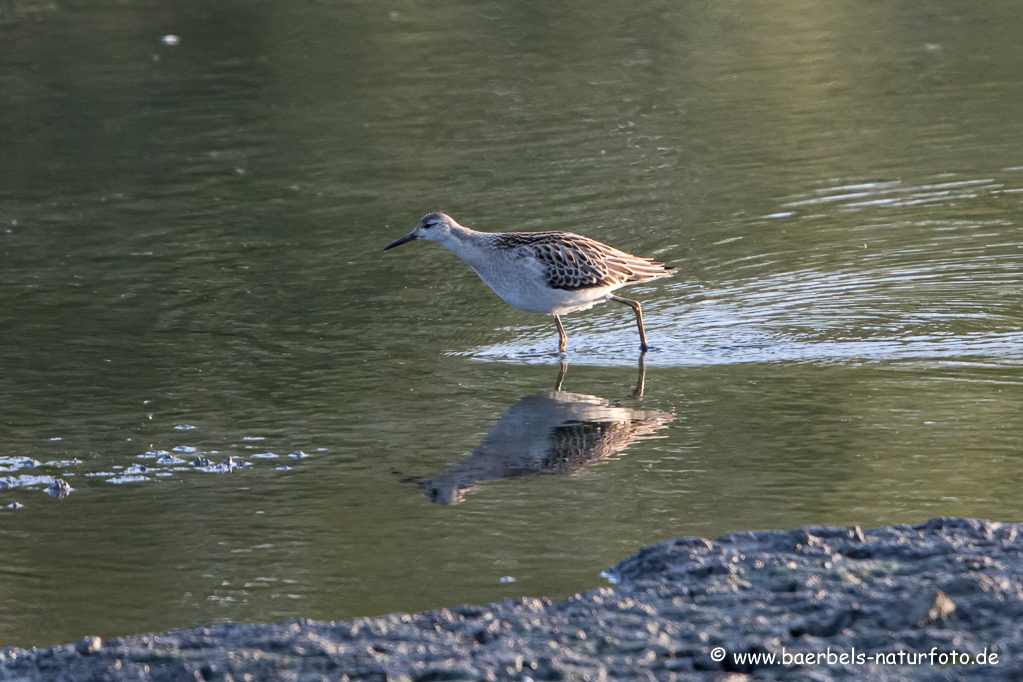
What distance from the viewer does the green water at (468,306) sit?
226 inches

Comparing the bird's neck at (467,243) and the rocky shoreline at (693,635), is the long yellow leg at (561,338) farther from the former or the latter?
the rocky shoreline at (693,635)

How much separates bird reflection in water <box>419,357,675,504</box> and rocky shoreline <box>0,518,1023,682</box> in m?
1.54

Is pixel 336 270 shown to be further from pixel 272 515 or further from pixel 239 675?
pixel 239 675

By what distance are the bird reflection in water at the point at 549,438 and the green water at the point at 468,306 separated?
0.15 ft

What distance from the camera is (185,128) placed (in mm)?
15852

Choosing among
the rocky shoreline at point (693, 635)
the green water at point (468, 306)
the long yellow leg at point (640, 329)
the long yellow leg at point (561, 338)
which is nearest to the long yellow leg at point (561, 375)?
the green water at point (468, 306)

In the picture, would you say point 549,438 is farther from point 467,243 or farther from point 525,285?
point 467,243

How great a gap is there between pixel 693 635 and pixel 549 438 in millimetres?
2612

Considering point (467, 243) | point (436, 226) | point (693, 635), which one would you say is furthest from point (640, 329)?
point (693, 635)

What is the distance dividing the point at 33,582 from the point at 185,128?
36.5 feet

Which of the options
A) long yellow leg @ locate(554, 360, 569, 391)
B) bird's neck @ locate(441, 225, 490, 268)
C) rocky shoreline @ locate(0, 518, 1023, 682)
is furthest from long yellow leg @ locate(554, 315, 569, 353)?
rocky shoreline @ locate(0, 518, 1023, 682)

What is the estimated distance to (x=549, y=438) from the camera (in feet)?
22.7

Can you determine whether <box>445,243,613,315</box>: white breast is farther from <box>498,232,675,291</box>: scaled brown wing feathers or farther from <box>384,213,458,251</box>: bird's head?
<box>384,213,458,251</box>: bird's head

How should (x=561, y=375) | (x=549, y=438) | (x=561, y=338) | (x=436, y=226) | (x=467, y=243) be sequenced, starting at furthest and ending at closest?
(x=436, y=226) → (x=467, y=243) → (x=561, y=338) → (x=561, y=375) → (x=549, y=438)
